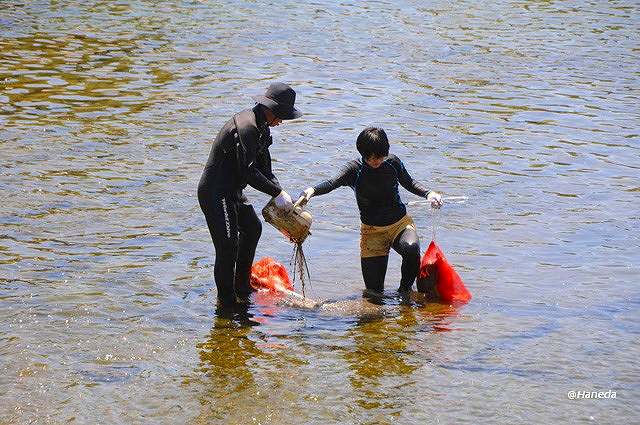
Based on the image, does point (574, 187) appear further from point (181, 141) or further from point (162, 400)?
point (162, 400)

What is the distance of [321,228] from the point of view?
11000 millimetres

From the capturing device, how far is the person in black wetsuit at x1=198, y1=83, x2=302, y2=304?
25.5 feet

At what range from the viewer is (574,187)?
1254 cm

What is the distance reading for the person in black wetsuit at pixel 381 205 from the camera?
27.3 feet

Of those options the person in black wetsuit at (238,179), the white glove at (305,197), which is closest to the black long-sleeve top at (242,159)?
the person in black wetsuit at (238,179)

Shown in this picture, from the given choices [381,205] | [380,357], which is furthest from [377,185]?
[380,357]

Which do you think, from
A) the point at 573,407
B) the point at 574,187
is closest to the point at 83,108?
the point at 574,187

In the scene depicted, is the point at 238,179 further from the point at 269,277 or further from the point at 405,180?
the point at 405,180

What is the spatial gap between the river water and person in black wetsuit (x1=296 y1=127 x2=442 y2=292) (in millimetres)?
368

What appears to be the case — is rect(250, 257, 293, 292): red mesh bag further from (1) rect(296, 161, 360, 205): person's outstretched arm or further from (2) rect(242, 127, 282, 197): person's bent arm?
(2) rect(242, 127, 282, 197): person's bent arm

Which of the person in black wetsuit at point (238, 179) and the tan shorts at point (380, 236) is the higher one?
the person in black wetsuit at point (238, 179)

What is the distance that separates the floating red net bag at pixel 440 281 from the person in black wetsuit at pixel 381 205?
0.46 ft

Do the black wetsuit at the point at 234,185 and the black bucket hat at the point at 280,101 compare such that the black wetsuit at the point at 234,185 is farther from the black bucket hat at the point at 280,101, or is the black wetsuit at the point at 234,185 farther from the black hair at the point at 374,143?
the black hair at the point at 374,143

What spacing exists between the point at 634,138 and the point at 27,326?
9.76 meters
